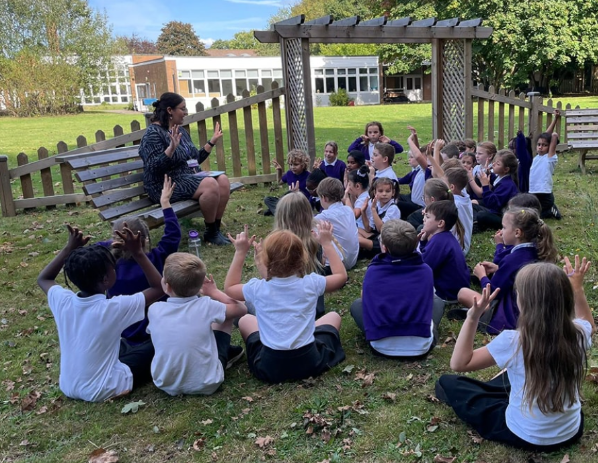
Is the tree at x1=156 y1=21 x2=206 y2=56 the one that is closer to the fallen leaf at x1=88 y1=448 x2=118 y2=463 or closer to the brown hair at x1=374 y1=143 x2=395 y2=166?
the brown hair at x1=374 y1=143 x2=395 y2=166

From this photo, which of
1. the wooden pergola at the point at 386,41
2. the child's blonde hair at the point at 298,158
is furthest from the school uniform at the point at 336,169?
the wooden pergola at the point at 386,41

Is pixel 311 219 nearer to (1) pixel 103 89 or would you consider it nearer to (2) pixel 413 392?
(2) pixel 413 392

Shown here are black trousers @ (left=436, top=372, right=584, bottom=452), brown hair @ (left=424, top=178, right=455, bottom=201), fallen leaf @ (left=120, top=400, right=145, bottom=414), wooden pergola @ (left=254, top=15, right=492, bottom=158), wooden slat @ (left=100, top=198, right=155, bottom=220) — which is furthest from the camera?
wooden pergola @ (left=254, top=15, right=492, bottom=158)

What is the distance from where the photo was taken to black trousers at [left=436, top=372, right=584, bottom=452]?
108 inches

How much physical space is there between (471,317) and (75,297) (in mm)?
2291

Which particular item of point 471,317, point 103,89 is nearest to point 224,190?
point 471,317

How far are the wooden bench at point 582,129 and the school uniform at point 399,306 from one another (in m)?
7.84

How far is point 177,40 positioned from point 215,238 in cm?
7942

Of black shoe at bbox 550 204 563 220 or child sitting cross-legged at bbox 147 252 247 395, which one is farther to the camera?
black shoe at bbox 550 204 563 220

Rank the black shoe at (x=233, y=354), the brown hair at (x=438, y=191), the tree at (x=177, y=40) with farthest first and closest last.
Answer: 1. the tree at (x=177, y=40)
2. the brown hair at (x=438, y=191)
3. the black shoe at (x=233, y=354)

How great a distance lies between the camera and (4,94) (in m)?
35.6

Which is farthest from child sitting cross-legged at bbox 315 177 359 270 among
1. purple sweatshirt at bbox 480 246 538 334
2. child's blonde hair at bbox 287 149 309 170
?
child's blonde hair at bbox 287 149 309 170

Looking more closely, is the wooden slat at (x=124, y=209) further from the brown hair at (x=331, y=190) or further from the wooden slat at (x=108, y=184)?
the brown hair at (x=331, y=190)

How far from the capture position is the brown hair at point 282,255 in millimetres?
3361
